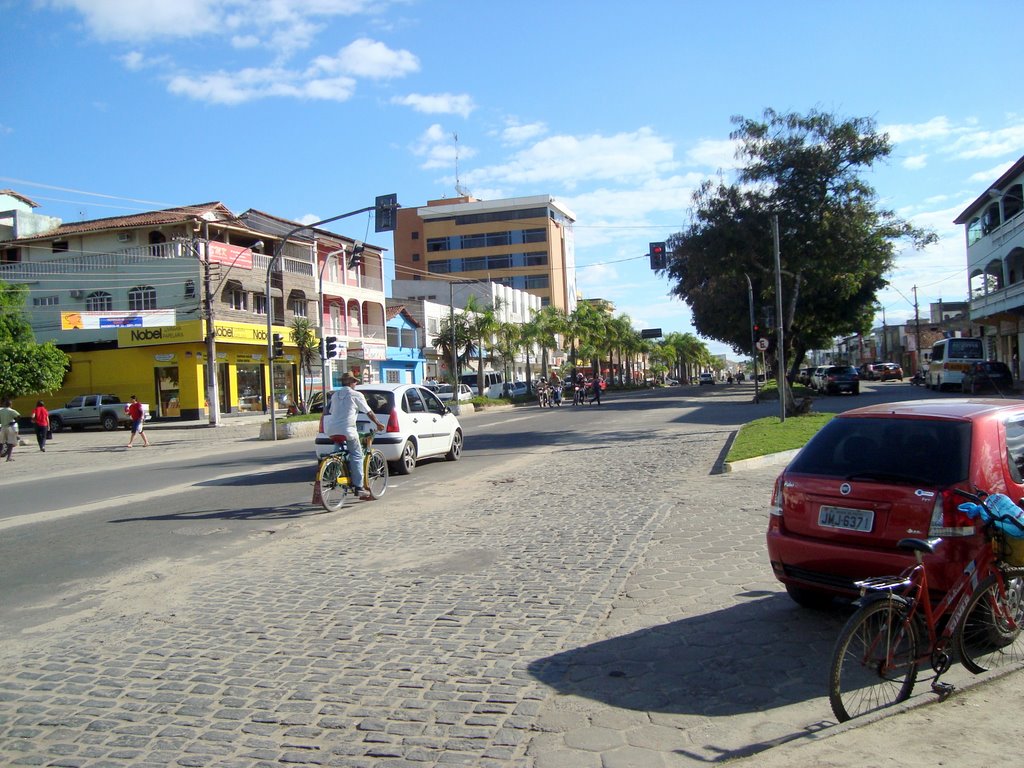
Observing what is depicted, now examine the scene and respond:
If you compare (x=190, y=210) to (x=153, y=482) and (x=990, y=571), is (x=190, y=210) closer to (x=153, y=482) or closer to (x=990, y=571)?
(x=153, y=482)

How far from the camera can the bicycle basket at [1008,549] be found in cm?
444

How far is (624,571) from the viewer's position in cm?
727

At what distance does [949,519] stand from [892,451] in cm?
63

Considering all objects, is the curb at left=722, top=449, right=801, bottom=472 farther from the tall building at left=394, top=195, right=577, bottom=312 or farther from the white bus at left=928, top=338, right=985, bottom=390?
the tall building at left=394, top=195, right=577, bottom=312

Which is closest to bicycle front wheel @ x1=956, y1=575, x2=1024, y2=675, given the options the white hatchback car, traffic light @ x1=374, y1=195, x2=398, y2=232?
the white hatchback car

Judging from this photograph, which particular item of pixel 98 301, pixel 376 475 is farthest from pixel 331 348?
pixel 98 301

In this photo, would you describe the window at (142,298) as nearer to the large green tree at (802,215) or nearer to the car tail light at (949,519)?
the large green tree at (802,215)

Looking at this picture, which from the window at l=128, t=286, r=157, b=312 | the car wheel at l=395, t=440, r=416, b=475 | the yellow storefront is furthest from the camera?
the window at l=128, t=286, r=157, b=312

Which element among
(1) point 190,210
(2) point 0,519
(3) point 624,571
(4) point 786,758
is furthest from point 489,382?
(4) point 786,758

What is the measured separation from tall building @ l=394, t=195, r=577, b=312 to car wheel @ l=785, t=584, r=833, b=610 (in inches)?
3356

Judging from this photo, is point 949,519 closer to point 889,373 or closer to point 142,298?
point 142,298

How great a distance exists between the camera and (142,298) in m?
42.7

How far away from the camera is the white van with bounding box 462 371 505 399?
60062mm

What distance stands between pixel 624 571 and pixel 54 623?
4600 mm
